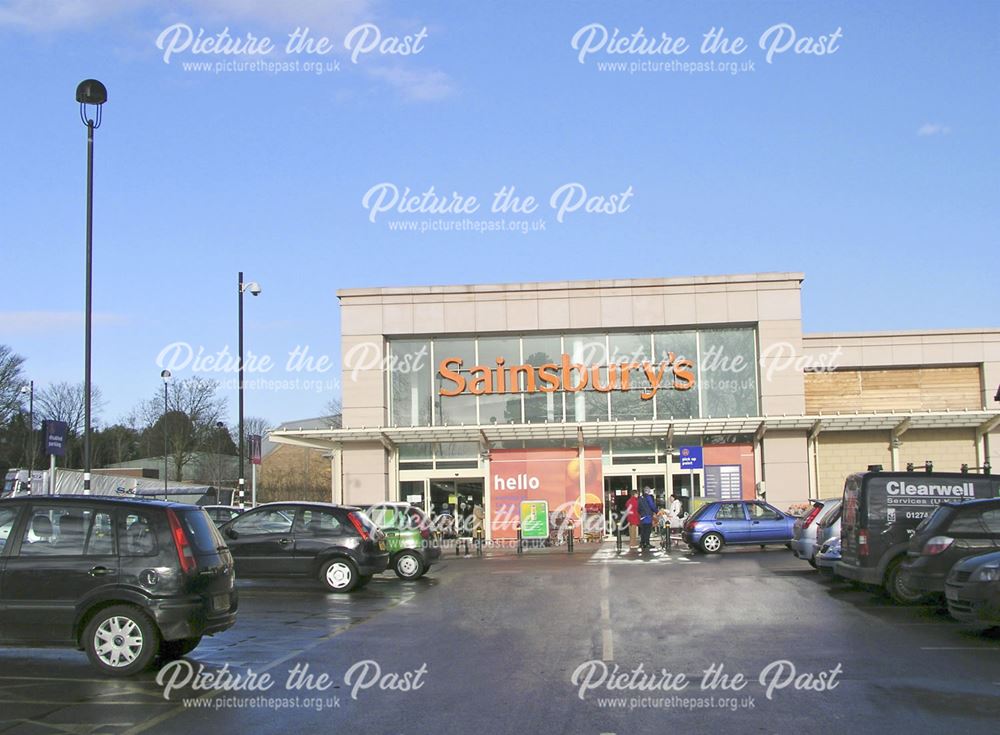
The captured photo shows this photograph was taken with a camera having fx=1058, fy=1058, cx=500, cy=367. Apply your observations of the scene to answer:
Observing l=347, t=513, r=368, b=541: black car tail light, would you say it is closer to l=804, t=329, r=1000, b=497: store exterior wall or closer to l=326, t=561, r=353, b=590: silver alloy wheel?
l=326, t=561, r=353, b=590: silver alloy wheel

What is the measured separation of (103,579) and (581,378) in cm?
2703

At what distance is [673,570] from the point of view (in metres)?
21.4

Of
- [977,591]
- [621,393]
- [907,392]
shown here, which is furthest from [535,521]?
[977,591]

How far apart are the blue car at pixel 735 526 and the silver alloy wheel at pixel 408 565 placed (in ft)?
30.0

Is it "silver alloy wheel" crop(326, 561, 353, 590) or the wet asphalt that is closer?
the wet asphalt

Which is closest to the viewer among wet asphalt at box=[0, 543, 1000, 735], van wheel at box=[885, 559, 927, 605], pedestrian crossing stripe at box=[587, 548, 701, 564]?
wet asphalt at box=[0, 543, 1000, 735]

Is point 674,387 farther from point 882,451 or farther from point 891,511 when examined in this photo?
point 891,511

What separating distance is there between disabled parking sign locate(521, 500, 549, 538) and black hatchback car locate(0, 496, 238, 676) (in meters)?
20.9

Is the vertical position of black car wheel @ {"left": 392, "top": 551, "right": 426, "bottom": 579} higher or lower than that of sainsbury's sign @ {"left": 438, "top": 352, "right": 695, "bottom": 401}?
lower

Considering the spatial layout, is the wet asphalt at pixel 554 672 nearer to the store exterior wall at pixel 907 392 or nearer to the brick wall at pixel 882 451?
the brick wall at pixel 882 451

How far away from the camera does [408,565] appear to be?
843 inches

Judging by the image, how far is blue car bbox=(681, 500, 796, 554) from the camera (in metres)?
27.6

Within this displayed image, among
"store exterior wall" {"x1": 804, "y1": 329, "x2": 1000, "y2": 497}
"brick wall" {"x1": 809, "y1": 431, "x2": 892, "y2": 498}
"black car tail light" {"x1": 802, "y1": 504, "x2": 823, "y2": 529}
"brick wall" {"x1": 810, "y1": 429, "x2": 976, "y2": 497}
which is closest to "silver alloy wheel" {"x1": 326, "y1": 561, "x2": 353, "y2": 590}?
"black car tail light" {"x1": 802, "y1": 504, "x2": 823, "y2": 529}

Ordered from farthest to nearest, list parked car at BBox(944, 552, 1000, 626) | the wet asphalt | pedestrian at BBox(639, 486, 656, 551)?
pedestrian at BBox(639, 486, 656, 551)
parked car at BBox(944, 552, 1000, 626)
the wet asphalt
